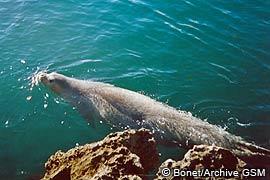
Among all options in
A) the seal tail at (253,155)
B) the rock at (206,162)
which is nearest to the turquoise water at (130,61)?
the seal tail at (253,155)

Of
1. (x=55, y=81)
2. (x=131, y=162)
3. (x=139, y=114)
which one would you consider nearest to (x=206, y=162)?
(x=131, y=162)

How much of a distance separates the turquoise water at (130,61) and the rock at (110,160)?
1.62 m

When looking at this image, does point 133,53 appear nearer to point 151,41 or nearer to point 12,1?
point 151,41

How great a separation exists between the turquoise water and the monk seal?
35cm

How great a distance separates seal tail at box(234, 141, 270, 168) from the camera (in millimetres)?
6891

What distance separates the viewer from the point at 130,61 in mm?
11281

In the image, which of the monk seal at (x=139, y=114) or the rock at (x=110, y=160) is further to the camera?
the monk seal at (x=139, y=114)

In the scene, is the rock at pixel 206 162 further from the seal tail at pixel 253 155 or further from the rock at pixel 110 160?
the seal tail at pixel 253 155

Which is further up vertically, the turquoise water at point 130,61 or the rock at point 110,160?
the rock at point 110,160

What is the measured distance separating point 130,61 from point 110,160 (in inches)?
235

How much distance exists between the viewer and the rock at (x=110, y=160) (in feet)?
17.9

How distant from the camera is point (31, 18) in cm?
1345

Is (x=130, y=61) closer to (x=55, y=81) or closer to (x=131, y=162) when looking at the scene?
(x=55, y=81)

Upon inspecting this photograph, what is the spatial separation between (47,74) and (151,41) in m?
3.74
